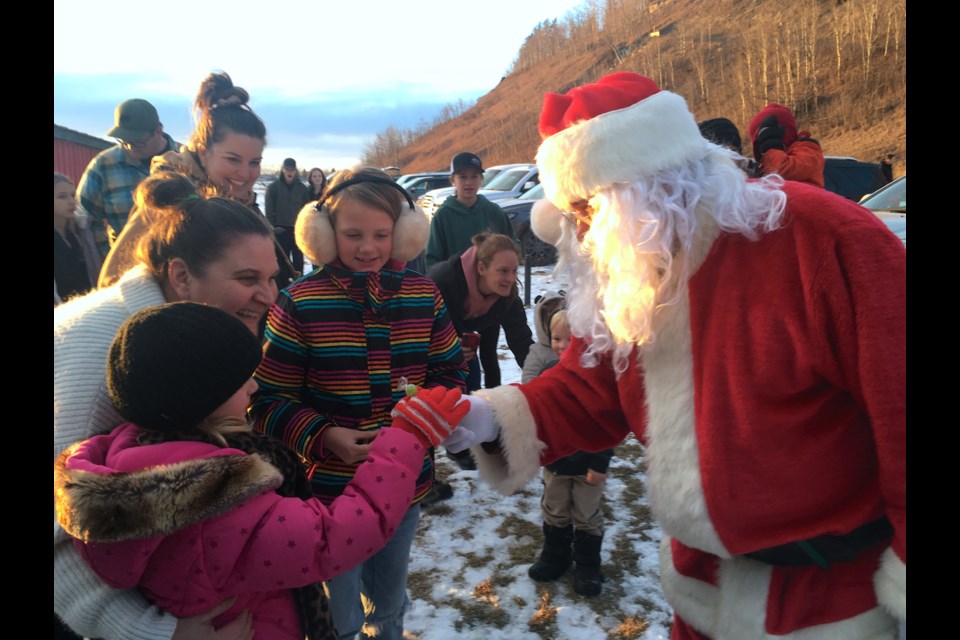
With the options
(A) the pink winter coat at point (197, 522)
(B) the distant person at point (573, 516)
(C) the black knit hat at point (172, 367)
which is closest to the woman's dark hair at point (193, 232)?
(C) the black knit hat at point (172, 367)

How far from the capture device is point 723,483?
124cm

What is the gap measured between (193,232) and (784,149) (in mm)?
4763

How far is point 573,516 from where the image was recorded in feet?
10.2

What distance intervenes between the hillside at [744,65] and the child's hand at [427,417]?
6171 millimetres

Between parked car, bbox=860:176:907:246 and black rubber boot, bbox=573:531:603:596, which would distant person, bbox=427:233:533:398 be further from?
parked car, bbox=860:176:907:246

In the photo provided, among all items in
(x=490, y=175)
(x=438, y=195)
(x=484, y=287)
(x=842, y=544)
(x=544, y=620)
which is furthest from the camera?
(x=490, y=175)

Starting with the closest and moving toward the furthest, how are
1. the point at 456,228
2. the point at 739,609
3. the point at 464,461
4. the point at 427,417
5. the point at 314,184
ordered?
the point at 739,609 → the point at 427,417 → the point at 464,461 → the point at 456,228 → the point at 314,184

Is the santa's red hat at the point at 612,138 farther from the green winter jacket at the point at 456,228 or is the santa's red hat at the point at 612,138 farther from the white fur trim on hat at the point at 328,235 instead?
the green winter jacket at the point at 456,228

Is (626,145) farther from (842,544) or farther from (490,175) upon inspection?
(490,175)

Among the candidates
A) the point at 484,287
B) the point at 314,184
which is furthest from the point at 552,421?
the point at 314,184

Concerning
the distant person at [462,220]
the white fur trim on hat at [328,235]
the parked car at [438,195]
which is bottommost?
the white fur trim on hat at [328,235]

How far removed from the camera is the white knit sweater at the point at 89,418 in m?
1.17

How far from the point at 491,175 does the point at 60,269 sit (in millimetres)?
12021

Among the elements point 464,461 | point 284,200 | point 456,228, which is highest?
point 284,200
